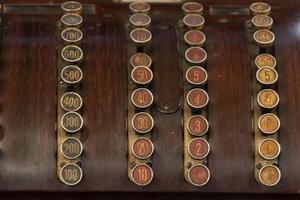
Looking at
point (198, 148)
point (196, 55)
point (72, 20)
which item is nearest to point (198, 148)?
point (198, 148)

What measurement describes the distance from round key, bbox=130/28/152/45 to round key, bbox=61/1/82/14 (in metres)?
0.15

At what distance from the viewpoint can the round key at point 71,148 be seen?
149 centimetres

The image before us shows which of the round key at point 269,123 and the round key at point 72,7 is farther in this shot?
the round key at point 72,7

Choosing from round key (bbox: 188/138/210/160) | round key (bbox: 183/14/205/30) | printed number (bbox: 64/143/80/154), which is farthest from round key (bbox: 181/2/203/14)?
printed number (bbox: 64/143/80/154)

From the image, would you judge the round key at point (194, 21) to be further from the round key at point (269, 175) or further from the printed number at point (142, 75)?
the round key at point (269, 175)

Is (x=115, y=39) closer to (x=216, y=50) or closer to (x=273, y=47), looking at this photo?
(x=216, y=50)

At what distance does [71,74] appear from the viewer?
61.1 inches

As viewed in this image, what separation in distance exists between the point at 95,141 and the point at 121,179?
103 mm

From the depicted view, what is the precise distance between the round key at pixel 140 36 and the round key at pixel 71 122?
228 millimetres

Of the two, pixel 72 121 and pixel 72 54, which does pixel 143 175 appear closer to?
pixel 72 121

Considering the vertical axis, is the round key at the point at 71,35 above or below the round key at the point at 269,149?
above

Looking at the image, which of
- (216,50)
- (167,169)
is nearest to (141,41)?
(216,50)

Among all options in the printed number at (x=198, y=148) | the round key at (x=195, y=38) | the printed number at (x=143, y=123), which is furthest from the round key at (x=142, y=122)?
the round key at (x=195, y=38)

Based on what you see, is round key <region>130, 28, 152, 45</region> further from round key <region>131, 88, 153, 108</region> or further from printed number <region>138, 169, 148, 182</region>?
printed number <region>138, 169, 148, 182</region>
